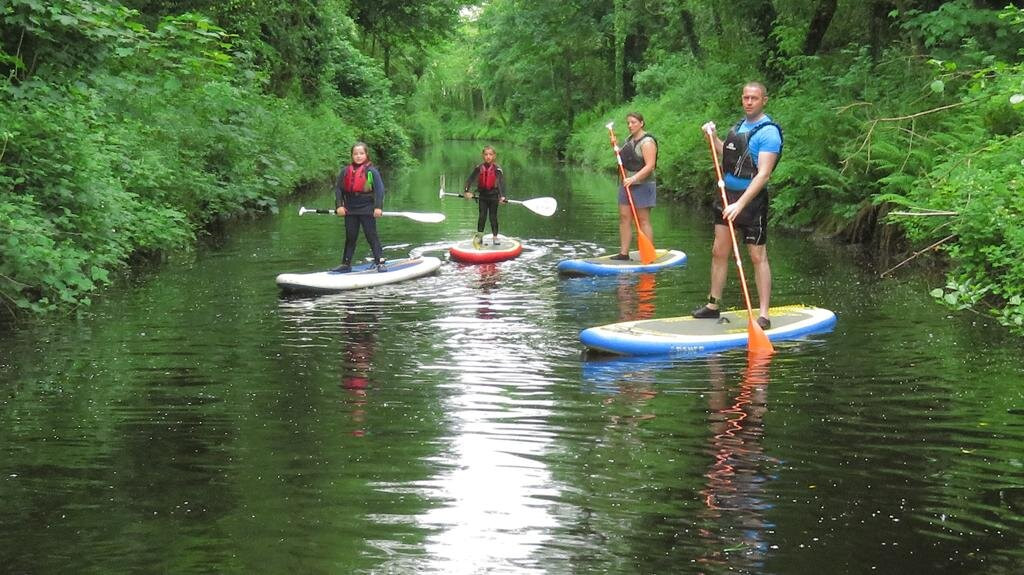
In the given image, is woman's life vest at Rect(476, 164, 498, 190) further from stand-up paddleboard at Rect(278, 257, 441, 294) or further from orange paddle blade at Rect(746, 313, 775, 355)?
orange paddle blade at Rect(746, 313, 775, 355)

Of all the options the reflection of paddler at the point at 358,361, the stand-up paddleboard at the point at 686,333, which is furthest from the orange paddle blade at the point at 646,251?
the stand-up paddleboard at the point at 686,333

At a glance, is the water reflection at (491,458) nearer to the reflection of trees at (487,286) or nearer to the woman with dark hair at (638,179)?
the reflection of trees at (487,286)

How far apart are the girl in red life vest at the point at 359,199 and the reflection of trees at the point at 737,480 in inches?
248

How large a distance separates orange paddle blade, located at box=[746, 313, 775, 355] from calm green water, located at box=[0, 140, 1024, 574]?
12 cm

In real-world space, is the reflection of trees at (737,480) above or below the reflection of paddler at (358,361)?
below

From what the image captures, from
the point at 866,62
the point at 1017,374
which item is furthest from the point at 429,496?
the point at 866,62

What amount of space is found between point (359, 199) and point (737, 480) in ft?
28.0

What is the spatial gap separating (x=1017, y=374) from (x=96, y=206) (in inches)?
318

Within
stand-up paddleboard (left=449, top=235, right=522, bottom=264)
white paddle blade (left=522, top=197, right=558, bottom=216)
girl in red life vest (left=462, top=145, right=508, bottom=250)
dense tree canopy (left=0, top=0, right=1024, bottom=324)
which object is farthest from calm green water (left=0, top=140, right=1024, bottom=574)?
white paddle blade (left=522, top=197, right=558, bottom=216)

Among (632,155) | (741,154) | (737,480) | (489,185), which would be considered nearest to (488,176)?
(489,185)

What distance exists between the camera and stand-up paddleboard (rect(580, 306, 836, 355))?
888 cm

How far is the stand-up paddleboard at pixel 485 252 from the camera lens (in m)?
15.3

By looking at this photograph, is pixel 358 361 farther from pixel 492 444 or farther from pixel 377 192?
pixel 377 192

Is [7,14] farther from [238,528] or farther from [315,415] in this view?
[238,528]
